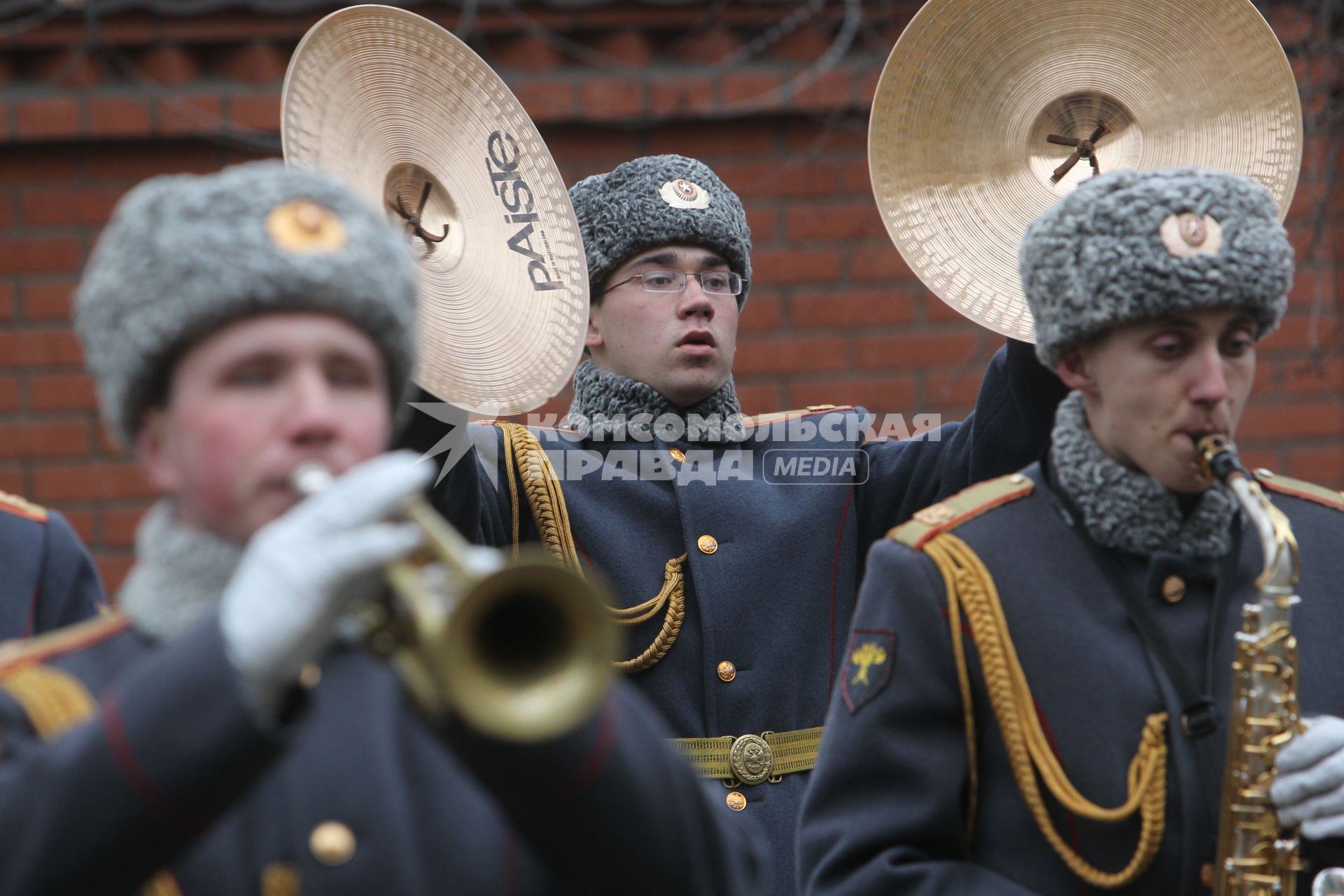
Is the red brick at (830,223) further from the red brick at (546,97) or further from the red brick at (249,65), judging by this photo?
the red brick at (249,65)

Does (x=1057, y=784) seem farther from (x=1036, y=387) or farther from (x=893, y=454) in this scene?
(x=893, y=454)

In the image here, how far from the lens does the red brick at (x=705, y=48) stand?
4.93 metres

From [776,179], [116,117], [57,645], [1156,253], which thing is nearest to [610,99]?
[776,179]

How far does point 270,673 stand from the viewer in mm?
1492

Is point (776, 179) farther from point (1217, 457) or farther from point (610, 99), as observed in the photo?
point (1217, 457)

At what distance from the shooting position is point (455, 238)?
9.96 feet

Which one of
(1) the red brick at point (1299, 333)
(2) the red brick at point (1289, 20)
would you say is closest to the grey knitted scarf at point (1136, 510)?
(1) the red brick at point (1299, 333)

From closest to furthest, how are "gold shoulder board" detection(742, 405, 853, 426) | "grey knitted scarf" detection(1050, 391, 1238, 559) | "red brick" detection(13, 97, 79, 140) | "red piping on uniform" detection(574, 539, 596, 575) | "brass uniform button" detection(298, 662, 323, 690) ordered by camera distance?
"brass uniform button" detection(298, 662, 323, 690) → "grey knitted scarf" detection(1050, 391, 1238, 559) → "red piping on uniform" detection(574, 539, 596, 575) → "gold shoulder board" detection(742, 405, 853, 426) → "red brick" detection(13, 97, 79, 140)

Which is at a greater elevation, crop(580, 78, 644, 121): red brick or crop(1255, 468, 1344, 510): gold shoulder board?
crop(580, 78, 644, 121): red brick

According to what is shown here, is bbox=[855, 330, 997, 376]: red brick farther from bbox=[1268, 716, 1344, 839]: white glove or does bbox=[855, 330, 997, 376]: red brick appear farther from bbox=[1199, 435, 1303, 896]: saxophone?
bbox=[1268, 716, 1344, 839]: white glove

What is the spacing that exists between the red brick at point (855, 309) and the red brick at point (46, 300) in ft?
6.69

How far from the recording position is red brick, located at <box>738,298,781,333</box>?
4.91 m

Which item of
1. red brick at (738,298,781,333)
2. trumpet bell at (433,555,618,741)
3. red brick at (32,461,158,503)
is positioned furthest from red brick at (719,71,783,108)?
trumpet bell at (433,555,618,741)

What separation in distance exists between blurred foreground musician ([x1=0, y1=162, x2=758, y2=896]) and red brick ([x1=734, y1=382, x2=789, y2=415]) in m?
3.11
